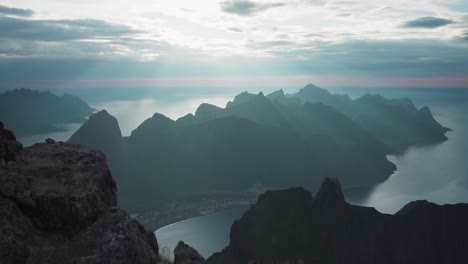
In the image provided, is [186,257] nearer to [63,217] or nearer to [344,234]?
[63,217]

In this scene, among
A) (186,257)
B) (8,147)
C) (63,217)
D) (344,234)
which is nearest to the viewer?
(63,217)

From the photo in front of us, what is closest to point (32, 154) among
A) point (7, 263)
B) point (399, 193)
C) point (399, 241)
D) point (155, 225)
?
point (7, 263)

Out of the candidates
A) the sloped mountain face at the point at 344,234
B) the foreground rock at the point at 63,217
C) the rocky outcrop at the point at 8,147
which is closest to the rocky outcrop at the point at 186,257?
the foreground rock at the point at 63,217

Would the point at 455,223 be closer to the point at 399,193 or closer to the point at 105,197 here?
the point at 105,197

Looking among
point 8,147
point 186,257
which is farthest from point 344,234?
point 8,147

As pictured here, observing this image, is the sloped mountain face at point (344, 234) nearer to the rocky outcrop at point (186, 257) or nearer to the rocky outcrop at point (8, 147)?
the rocky outcrop at point (186, 257)

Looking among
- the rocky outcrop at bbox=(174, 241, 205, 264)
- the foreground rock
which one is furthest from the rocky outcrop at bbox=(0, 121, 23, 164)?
the rocky outcrop at bbox=(174, 241, 205, 264)
